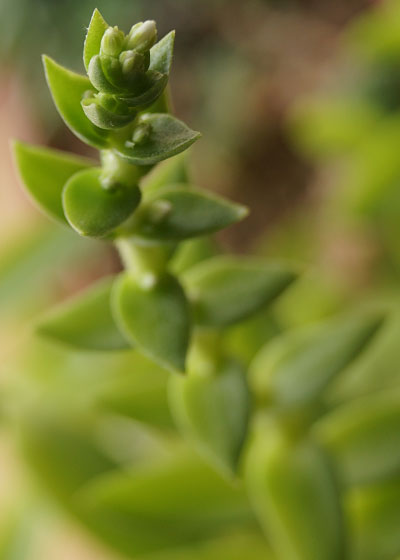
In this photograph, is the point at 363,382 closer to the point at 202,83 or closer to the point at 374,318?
the point at 374,318

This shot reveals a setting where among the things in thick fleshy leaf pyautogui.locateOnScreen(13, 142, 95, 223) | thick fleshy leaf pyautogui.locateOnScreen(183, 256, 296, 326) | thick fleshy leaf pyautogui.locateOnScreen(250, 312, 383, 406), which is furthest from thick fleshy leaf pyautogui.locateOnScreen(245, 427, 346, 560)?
thick fleshy leaf pyautogui.locateOnScreen(13, 142, 95, 223)

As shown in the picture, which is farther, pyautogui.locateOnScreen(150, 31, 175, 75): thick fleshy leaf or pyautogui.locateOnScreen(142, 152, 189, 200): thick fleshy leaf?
pyautogui.locateOnScreen(142, 152, 189, 200): thick fleshy leaf

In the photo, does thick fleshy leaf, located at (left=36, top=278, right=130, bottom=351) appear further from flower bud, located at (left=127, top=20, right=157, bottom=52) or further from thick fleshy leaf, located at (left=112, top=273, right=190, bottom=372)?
flower bud, located at (left=127, top=20, right=157, bottom=52)

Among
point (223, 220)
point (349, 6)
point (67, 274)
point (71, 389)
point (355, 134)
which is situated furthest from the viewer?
point (349, 6)

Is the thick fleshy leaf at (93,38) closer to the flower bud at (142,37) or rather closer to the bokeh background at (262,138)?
the flower bud at (142,37)

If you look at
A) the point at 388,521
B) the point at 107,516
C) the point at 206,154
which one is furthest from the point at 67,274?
the point at 388,521

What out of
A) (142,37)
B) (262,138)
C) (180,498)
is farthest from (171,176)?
(262,138)
